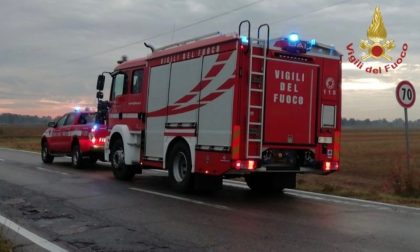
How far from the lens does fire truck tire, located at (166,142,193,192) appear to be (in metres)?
11.5

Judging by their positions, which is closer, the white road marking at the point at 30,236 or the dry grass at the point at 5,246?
the dry grass at the point at 5,246

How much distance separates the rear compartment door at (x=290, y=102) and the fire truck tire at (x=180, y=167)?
1908mm

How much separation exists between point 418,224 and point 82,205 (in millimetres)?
5741

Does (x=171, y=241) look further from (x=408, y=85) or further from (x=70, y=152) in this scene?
(x=70, y=152)

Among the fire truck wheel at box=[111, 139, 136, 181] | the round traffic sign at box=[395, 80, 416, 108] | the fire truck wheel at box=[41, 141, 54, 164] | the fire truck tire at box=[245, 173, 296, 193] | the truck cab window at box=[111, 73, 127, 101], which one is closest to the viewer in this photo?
the fire truck tire at box=[245, 173, 296, 193]

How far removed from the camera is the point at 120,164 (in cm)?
1439

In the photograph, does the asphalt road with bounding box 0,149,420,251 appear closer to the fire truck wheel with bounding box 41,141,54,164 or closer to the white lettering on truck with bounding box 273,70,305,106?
the white lettering on truck with bounding box 273,70,305,106

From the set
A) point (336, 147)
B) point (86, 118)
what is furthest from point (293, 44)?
point (86, 118)

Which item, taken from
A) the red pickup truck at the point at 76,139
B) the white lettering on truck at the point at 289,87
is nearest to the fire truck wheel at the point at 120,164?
the red pickup truck at the point at 76,139

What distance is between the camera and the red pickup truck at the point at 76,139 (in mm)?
17969

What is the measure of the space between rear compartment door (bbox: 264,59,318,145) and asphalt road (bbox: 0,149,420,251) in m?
1.31

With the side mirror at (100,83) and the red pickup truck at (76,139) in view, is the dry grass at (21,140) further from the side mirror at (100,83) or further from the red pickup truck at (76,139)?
the side mirror at (100,83)

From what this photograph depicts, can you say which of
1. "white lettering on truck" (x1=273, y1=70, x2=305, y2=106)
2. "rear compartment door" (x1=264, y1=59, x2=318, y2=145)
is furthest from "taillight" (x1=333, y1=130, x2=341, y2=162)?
"white lettering on truck" (x1=273, y1=70, x2=305, y2=106)

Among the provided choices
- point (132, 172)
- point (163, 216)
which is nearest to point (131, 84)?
point (132, 172)
